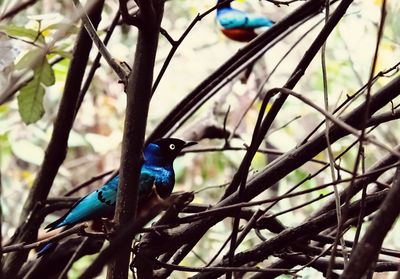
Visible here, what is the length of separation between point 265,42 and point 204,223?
714mm

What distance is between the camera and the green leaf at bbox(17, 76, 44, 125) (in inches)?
65.9

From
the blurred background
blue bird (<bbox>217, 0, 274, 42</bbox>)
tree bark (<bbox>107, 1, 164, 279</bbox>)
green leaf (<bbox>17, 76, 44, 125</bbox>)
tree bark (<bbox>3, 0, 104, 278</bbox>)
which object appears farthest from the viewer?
blue bird (<bbox>217, 0, 274, 42</bbox>)

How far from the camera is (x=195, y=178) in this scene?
4301mm

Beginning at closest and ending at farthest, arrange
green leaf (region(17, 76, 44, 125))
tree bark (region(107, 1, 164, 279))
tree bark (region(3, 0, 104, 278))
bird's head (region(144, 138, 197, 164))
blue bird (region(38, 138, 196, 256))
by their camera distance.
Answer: tree bark (region(107, 1, 164, 279)), tree bark (region(3, 0, 104, 278)), blue bird (region(38, 138, 196, 256)), green leaf (region(17, 76, 44, 125)), bird's head (region(144, 138, 197, 164))

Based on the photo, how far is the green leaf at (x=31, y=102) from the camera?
1.67m

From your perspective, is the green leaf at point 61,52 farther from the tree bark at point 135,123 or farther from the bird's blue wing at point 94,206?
the tree bark at point 135,123

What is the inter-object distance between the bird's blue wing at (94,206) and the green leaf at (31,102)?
25cm

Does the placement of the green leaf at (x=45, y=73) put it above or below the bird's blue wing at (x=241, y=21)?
below

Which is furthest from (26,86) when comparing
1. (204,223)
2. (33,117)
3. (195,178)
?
(195,178)

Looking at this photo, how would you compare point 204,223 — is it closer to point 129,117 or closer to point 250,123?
point 129,117

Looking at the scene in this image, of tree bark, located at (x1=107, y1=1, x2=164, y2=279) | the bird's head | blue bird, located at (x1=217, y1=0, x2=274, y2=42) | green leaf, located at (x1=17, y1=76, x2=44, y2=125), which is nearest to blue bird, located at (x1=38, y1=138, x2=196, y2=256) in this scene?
the bird's head

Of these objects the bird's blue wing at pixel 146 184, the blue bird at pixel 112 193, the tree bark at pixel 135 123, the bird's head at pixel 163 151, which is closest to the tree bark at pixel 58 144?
the blue bird at pixel 112 193

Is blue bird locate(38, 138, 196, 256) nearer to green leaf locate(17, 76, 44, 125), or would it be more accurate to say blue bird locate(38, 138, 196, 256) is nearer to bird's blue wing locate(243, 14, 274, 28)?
green leaf locate(17, 76, 44, 125)

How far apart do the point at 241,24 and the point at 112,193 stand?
82.3 inches
